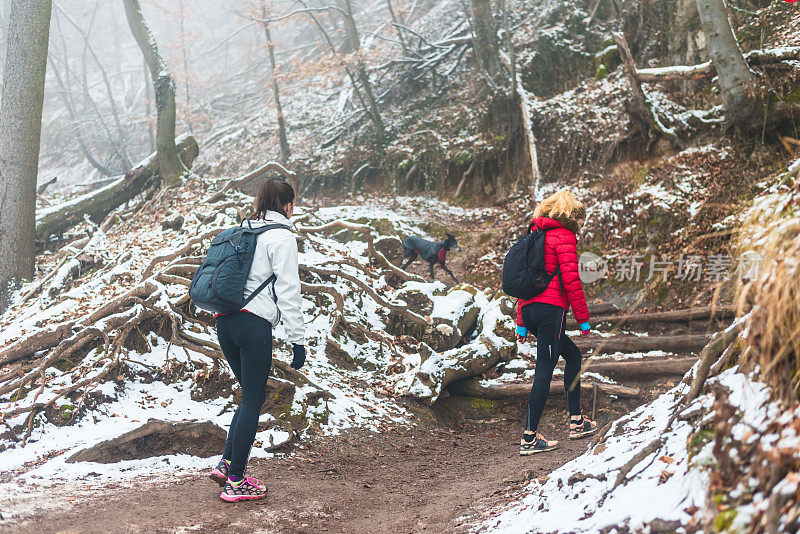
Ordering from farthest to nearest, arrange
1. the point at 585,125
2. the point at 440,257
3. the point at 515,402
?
1. the point at 585,125
2. the point at 440,257
3. the point at 515,402

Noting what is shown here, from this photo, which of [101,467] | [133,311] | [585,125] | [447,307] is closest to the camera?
[101,467]

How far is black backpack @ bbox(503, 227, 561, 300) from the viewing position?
3889 mm

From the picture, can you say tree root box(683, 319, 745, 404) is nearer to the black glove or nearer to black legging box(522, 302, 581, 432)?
black legging box(522, 302, 581, 432)

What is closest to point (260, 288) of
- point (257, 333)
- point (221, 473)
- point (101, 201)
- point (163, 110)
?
point (257, 333)

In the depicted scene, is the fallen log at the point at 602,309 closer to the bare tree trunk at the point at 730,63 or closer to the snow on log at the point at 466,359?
the snow on log at the point at 466,359

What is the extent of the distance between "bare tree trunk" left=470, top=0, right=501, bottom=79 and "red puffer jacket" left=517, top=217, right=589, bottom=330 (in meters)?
12.0

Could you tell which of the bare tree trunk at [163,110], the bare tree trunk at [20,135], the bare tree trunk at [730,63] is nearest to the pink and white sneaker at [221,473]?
the bare tree trunk at [20,135]

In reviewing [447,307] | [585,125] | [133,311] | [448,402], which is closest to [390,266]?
[447,307]

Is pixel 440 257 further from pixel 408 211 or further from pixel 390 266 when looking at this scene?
pixel 408 211

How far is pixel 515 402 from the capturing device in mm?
6113

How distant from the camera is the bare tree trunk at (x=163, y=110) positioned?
10.8 metres

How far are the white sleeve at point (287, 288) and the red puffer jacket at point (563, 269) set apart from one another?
1791 millimetres

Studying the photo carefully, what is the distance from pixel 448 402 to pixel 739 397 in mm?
4543

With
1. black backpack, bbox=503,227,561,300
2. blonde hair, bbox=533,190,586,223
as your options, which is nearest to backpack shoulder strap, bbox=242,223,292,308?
black backpack, bbox=503,227,561,300
